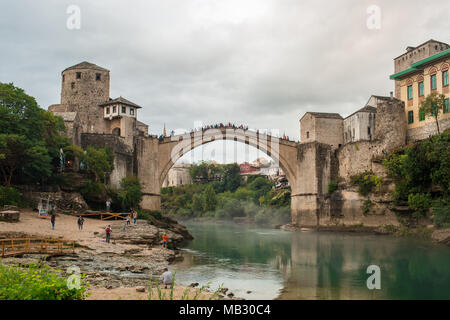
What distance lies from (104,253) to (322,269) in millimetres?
8746

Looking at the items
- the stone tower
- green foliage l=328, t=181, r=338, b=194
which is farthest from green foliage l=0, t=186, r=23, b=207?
green foliage l=328, t=181, r=338, b=194

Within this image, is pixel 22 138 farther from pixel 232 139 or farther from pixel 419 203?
pixel 419 203

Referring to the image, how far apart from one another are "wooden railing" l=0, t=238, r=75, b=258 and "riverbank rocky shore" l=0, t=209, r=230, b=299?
0.29 metres

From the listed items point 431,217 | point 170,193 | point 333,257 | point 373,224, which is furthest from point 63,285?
point 170,193

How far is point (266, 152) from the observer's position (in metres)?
41.7

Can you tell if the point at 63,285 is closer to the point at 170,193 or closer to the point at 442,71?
the point at 442,71

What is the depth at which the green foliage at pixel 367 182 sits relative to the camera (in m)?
32.9

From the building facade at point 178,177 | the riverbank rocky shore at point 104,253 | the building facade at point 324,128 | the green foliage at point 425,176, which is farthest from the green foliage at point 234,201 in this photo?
the riverbank rocky shore at point 104,253

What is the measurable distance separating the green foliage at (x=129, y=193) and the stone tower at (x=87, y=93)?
20.4ft

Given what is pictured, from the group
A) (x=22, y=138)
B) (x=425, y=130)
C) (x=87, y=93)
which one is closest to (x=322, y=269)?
(x=22, y=138)

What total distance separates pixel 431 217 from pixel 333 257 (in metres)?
10.4

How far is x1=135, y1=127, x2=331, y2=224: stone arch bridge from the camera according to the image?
1367 inches

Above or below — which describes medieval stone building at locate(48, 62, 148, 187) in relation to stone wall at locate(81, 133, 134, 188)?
above

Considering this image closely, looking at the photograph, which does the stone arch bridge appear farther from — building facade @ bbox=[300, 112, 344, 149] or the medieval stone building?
the medieval stone building
